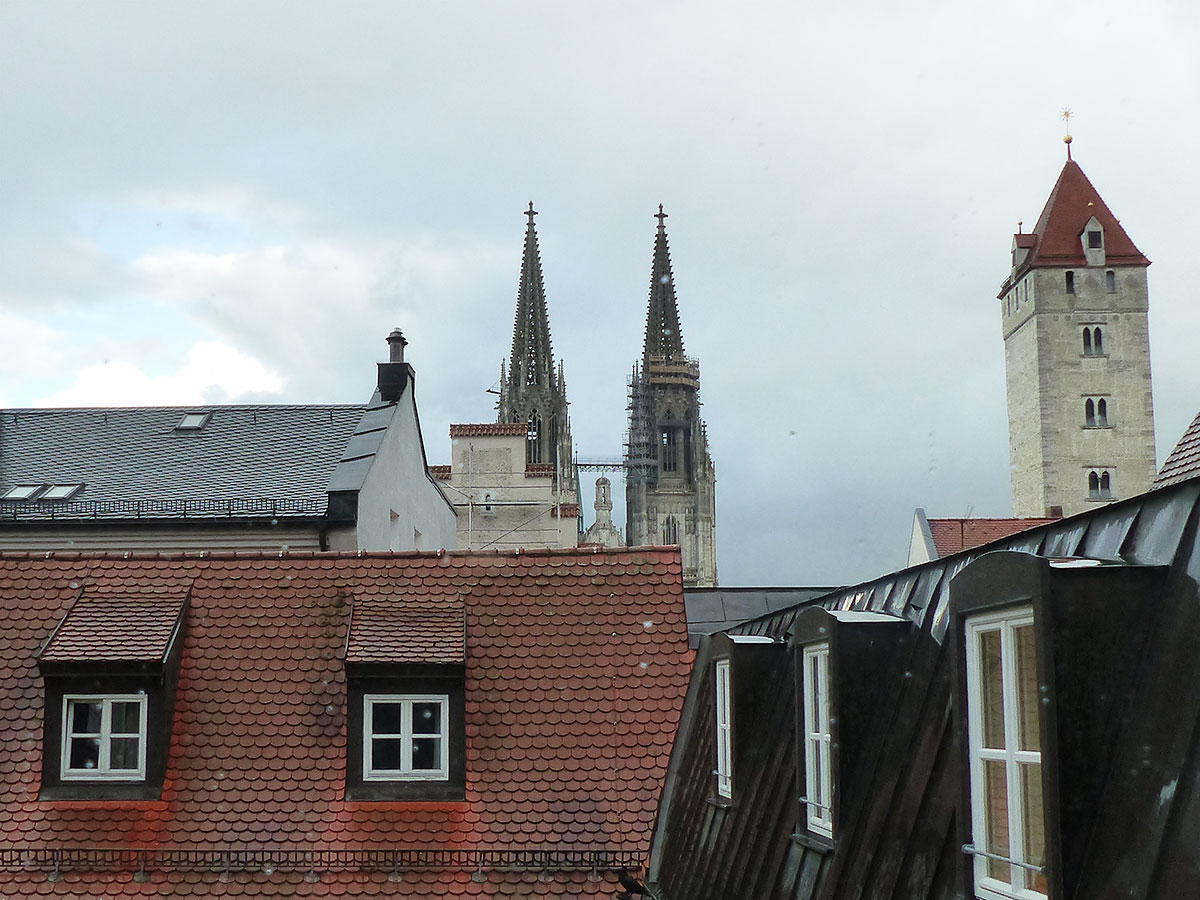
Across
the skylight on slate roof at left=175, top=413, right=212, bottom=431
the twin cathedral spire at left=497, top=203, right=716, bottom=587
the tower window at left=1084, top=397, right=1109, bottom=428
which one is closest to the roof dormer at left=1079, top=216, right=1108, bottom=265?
the tower window at left=1084, top=397, right=1109, bottom=428

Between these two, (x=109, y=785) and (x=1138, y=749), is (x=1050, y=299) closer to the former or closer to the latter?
(x=109, y=785)

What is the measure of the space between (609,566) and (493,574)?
45.4 inches

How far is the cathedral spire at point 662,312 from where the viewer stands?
114 metres

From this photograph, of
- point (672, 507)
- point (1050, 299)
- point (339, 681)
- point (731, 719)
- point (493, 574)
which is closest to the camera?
point (731, 719)

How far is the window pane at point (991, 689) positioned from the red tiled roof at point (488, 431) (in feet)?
98.6

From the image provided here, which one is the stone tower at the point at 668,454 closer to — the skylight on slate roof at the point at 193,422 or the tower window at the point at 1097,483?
A: the tower window at the point at 1097,483

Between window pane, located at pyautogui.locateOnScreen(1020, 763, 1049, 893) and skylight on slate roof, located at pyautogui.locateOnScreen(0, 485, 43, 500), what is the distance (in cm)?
1819

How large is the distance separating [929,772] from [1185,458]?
8.33m

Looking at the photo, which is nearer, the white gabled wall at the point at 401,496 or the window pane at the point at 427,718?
the window pane at the point at 427,718

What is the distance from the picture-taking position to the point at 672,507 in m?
111

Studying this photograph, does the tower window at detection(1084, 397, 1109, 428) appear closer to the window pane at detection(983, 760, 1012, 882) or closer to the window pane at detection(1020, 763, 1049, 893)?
the window pane at detection(983, 760, 1012, 882)

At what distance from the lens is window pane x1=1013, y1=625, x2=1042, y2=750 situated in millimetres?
3738

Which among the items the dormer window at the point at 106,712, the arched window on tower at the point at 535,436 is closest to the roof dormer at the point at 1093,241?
the arched window on tower at the point at 535,436

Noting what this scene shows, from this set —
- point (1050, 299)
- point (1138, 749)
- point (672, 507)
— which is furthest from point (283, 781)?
point (672, 507)
